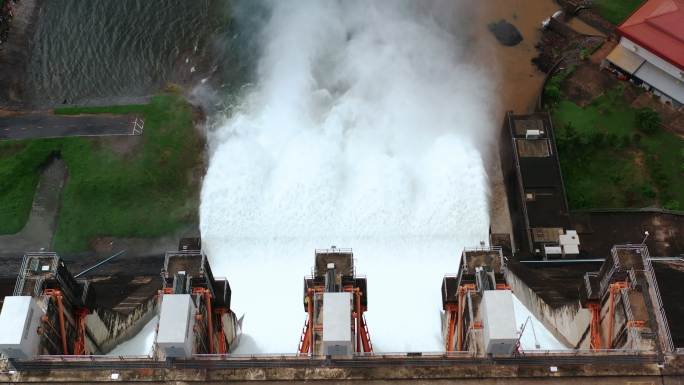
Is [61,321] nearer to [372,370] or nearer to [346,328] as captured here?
[346,328]

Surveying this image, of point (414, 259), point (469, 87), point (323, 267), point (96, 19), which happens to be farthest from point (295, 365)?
point (96, 19)

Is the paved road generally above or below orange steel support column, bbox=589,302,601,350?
above

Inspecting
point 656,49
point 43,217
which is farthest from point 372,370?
point 656,49

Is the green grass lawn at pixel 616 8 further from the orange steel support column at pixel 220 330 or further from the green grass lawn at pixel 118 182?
the orange steel support column at pixel 220 330

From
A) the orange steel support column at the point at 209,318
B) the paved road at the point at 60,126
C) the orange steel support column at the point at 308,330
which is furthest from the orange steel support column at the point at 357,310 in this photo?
the paved road at the point at 60,126

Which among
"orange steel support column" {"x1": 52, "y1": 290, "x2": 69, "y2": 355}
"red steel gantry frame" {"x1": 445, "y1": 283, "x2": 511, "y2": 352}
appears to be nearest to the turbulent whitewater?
"red steel gantry frame" {"x1": 445, "y1": 283, "x2": 511, "y2": 352}

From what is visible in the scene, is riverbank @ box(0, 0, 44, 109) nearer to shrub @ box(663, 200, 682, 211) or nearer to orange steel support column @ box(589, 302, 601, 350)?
orange steel support column @ box(589, 302, 601, 350)
